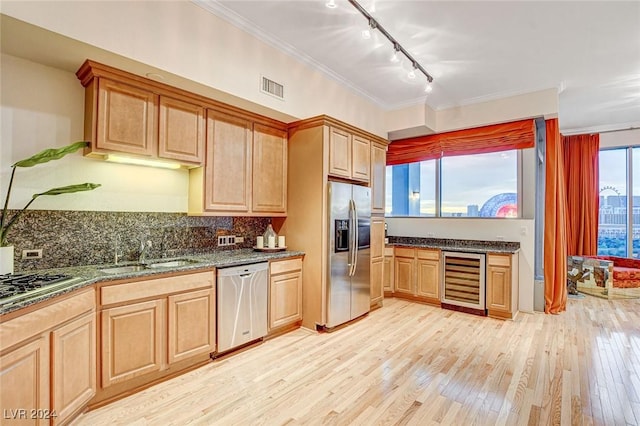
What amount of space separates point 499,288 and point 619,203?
386 cm

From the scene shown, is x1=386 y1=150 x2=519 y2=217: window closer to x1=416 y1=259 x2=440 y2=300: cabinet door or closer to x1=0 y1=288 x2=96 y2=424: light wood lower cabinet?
x1=416 y1=259 x2=440 y2=300: cabinet door

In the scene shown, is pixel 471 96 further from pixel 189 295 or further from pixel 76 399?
pixel 76 399

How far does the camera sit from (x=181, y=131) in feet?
9.45

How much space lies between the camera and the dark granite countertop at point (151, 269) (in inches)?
68.4

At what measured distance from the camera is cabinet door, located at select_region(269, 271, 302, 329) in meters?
3.39

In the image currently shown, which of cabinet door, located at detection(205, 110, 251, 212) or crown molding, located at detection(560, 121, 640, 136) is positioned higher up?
crown molding, located at detection(560, 121, 640, 136)

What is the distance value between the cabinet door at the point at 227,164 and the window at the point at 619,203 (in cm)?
665

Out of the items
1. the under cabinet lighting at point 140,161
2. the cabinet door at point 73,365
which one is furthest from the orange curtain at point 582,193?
the cabinet door at point 73,365

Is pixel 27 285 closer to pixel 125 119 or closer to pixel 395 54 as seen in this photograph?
pixel 125 119

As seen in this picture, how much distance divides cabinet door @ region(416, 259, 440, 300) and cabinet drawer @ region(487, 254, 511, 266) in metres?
0.68

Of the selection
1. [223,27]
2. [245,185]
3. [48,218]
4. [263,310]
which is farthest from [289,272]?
[223,27]

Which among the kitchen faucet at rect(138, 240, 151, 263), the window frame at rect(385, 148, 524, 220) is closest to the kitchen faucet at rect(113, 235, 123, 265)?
the kitchen faucet at rect(138, 240, 151, 263)

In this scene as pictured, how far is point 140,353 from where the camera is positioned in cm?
238

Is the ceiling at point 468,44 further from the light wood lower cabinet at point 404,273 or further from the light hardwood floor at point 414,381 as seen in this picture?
the light hardwood floor at point 414,381
